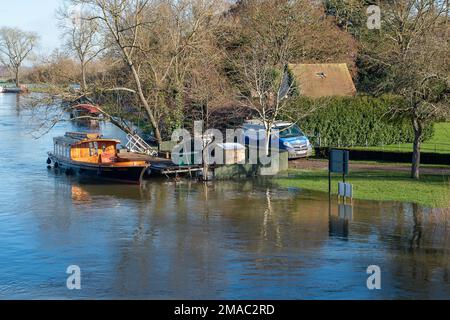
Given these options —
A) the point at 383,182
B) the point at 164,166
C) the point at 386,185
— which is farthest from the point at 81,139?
the point at 386,185

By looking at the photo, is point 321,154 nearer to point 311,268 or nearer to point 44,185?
point 44,185

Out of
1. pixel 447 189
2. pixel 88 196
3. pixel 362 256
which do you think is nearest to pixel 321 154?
pixel 447 189

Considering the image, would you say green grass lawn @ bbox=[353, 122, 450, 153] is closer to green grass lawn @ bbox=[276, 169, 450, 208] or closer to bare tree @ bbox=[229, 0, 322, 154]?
green grass lawn @ bbox=[276, 169, 450, 208]

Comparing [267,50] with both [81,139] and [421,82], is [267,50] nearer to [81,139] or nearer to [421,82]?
[81,139]

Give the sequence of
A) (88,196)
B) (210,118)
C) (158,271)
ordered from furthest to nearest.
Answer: (210,118) < (88,196) < (158,271)

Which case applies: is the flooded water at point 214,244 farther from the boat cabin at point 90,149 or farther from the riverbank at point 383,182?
the boat cabin at point 90,149

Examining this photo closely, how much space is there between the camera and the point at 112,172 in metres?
37.3

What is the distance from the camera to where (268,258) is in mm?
22047

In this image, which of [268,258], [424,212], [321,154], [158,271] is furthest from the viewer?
[321,154]

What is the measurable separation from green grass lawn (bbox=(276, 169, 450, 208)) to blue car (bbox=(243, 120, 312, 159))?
340cm

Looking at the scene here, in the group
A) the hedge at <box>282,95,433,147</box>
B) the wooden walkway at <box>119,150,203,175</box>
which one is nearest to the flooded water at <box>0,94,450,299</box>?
the wooden walkway at <box>119,150,203,175</box>

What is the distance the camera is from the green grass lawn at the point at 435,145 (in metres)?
42.7
